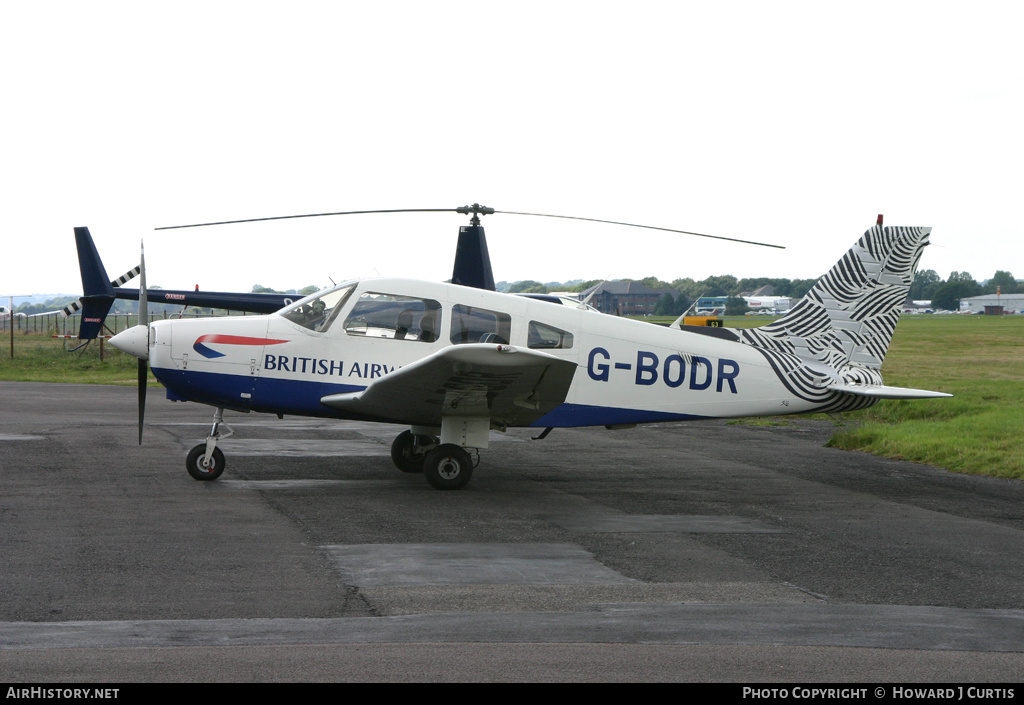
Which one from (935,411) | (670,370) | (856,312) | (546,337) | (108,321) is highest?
(856,312)

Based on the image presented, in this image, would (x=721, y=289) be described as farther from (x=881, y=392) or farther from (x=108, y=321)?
(x=881, y=392)

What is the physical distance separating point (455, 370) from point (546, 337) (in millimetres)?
1868

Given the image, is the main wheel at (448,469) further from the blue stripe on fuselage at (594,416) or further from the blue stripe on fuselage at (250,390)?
the blue stripe on fuselage at (250,390)

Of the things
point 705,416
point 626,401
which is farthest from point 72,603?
point 705,416

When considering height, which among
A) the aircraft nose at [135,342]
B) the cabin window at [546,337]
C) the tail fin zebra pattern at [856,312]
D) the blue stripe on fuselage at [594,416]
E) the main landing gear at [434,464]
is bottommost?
the main landing gear at [434,464]

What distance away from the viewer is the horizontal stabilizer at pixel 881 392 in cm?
1153

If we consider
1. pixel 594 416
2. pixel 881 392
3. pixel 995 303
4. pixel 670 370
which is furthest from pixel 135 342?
pixel 995 303

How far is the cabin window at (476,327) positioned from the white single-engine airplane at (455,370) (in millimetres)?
12

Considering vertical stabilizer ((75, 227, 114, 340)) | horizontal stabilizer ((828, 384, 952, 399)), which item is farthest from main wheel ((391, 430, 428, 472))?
vertical stabilizer ((75, 227, 114, 340))

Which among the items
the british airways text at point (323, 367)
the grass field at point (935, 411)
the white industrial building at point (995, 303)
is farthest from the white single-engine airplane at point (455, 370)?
the white industrial building at point (995, 303)

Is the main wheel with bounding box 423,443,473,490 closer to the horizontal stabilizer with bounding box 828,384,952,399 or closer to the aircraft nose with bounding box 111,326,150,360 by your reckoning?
the aircraft nose with bounding box 111,326,150,360

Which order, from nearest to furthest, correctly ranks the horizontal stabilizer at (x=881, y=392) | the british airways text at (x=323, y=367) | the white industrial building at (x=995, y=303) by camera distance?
the british airways text at (x=323, y=367) < the horizontal stabilizer at (x=881, y=392) < the white industrial building at (x=995, y=303)

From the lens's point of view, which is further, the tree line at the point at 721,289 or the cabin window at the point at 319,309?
the tree line at the point at 721,289

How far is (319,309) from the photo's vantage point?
36.2ft
